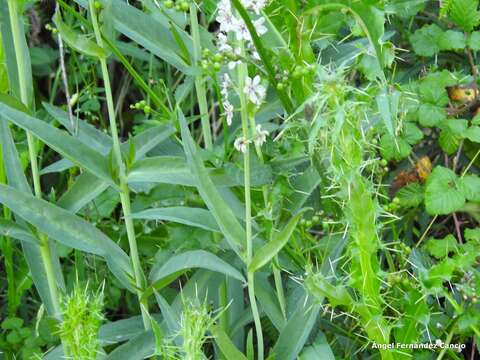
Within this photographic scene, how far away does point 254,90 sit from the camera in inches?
47.7

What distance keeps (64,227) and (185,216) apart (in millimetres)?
207

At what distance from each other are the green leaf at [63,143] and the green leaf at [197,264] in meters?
0.17

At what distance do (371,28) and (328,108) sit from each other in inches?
5.3

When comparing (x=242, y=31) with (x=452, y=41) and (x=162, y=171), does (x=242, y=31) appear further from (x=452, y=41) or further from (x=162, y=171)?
(x=452, y=41)

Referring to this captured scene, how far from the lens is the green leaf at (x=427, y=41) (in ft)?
5.89

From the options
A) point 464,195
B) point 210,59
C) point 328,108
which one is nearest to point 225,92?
point 210,59

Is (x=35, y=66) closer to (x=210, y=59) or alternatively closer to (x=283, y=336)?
(x=210, y=59)

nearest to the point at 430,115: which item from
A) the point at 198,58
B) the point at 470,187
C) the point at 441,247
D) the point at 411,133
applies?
the point at 411,133

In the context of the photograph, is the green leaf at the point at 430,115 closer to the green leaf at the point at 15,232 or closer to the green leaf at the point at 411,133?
the green leaf at the point at 411,133

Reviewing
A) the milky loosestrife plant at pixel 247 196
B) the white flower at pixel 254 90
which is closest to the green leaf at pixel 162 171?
the milky loosestrife plant at pixel 247 196

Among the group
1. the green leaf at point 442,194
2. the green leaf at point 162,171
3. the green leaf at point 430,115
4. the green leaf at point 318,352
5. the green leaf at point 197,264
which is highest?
the green leaf at point 162,171

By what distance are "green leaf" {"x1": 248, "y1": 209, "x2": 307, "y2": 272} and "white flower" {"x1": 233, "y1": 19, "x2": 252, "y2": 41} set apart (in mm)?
273

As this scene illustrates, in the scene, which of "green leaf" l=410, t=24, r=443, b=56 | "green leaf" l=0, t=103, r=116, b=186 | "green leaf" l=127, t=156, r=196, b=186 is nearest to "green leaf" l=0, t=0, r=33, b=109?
"green leaf" l=0, t=103, r=116, b=186

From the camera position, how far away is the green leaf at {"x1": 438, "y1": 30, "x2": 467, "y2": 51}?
5.67 feet
